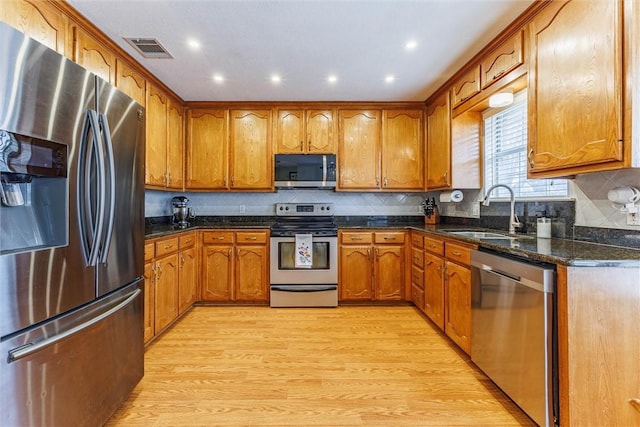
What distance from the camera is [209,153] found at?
12.1 ft

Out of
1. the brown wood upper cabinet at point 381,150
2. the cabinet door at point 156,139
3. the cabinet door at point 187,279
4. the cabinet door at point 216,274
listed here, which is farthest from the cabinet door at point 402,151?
the cabinet door at point 156,139

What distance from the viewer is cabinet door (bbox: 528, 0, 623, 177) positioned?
142 cm

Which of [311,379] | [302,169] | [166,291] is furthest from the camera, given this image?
[302,169]

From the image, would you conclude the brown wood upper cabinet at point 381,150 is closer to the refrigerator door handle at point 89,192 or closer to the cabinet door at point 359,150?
the cabinet door at point 359,150

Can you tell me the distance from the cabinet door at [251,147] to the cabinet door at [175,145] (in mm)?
596

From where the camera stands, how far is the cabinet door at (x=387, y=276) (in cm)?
345

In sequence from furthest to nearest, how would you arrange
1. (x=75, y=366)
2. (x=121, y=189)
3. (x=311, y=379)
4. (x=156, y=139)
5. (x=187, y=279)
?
(x=187, y=279) → (x=156, y=139) → (x=311, y=379) → (x=121, y=189) → (x=75, y=366)

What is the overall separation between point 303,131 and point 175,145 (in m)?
1.50

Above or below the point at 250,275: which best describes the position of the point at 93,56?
above

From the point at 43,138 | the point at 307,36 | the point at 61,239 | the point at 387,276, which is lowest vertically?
the point at 387,276

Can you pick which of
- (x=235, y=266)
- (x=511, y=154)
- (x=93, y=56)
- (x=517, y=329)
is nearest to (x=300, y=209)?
(x=235, y=266)

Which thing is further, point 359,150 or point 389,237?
point 359,150

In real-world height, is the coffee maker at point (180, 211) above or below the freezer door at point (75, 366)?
above

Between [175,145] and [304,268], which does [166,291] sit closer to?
[304,268]
